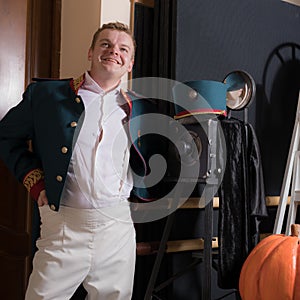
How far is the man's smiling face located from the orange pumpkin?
0.88 m

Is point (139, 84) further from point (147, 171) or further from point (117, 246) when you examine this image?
point (117, 246)

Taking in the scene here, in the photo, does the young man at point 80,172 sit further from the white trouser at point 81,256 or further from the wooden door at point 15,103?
the wooden door at point 15,103

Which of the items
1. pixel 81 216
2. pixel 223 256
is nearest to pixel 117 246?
pixel 81 216

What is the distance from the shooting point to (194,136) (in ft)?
6.63

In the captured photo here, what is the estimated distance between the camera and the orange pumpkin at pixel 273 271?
1.91m

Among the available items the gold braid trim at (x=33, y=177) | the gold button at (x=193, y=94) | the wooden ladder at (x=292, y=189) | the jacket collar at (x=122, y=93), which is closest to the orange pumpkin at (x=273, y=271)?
the wooden ladder at (x=292, y=189)

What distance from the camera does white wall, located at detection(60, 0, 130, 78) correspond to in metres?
2.17

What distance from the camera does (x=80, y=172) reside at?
5.72 ft

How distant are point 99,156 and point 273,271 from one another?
0.78 metres

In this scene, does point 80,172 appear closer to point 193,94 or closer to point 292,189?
point 193,94

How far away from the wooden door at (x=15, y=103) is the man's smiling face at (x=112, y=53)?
1.72 feet

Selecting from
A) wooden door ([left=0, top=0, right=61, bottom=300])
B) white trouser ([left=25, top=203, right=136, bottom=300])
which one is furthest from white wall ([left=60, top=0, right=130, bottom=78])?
white trouser ([left=25, top=203, right=136, bottom=300])

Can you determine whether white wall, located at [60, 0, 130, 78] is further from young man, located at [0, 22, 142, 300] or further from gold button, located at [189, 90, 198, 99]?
gold button, located at [189, 90, 198, 99]

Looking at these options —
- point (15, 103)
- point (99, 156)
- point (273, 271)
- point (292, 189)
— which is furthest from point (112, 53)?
point (292, 189)
